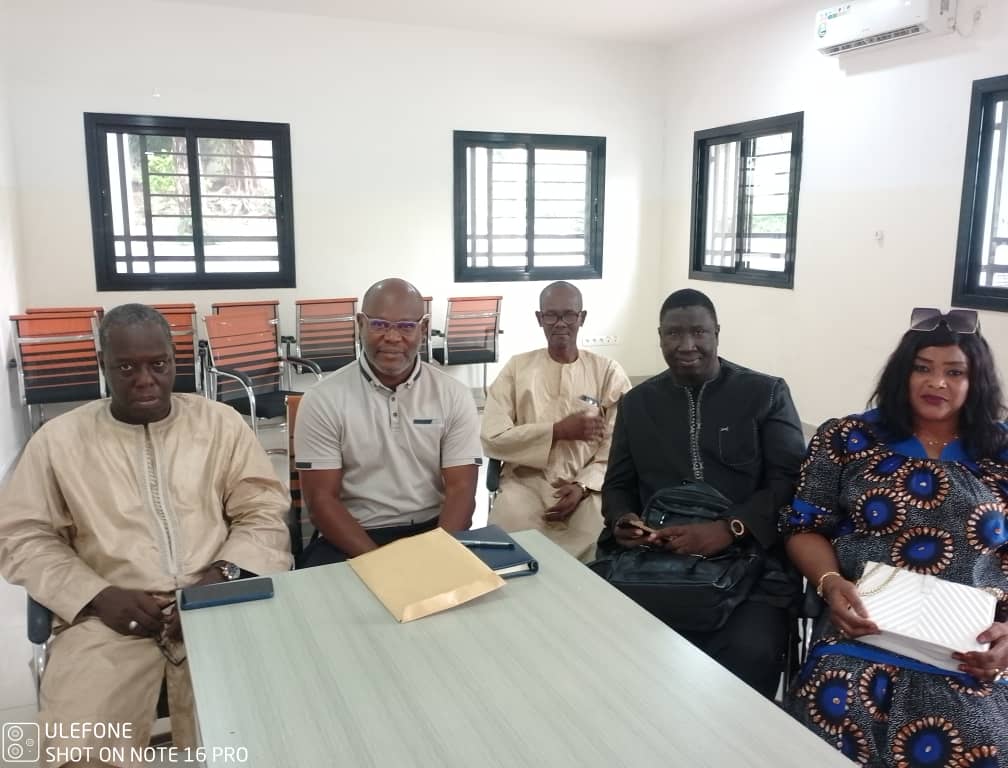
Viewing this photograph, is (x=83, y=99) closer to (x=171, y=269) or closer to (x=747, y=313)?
(x=171, y=269)

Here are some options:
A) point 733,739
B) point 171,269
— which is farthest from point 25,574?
point 171,269

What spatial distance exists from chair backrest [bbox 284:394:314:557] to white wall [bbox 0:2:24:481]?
3245mm

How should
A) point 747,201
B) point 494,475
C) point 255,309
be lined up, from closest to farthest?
point 494,475
point 255,309
point 747,201

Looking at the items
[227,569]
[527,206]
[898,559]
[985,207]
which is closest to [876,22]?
[985,207]

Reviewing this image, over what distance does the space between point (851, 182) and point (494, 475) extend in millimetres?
3829

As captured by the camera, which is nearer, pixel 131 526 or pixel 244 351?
pixel 131 526

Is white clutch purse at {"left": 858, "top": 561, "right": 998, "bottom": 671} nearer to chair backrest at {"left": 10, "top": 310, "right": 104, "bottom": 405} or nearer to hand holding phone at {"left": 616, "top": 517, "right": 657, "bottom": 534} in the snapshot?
hand holding phone at {"left": 616, "top": 517, "right": 657, "bottom": 534}

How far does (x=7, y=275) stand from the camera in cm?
507

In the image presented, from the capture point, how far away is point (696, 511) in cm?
202

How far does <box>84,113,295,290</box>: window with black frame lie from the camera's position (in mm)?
5766

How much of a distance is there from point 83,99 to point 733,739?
6139 millimetres

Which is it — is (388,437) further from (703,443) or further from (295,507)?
(703,443)

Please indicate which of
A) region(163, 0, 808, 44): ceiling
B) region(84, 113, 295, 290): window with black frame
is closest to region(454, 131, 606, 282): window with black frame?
region(163, 0, 808, 44): ceiling

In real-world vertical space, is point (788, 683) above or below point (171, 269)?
below
